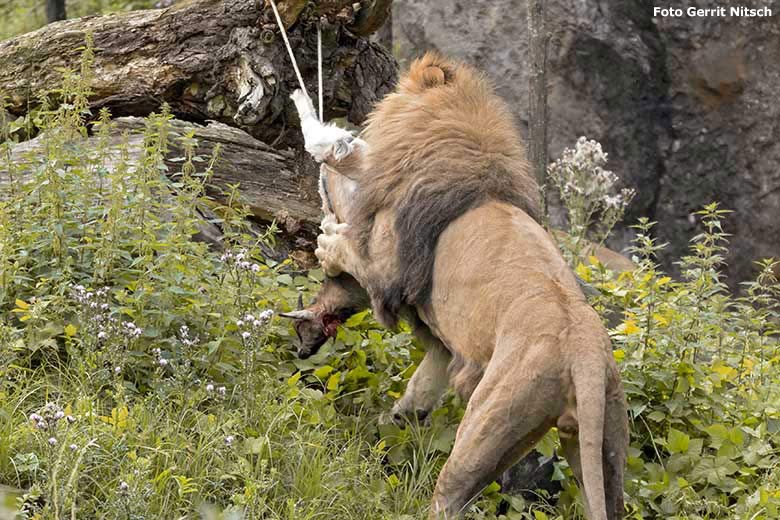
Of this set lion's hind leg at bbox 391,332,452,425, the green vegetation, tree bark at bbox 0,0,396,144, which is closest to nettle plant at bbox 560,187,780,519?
the green vegetation

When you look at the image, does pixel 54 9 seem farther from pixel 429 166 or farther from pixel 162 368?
pixel 429 166

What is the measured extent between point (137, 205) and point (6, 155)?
3.16ft

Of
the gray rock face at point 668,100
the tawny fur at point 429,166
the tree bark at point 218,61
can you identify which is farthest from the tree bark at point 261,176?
the gray rock face at point 668,100

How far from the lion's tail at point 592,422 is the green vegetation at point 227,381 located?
0.87 meters

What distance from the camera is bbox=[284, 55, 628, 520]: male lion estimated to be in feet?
12.0

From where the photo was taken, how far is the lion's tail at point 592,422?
11.4ft

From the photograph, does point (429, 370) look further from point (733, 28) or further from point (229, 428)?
point (733, 28)

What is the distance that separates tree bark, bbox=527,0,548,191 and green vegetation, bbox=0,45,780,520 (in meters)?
1.66

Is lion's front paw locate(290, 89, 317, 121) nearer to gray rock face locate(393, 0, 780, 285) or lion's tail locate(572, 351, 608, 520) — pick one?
lion's tail locate(572, 351, 608, 520)

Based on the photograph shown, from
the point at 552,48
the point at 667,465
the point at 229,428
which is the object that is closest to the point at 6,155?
the point at 229,428

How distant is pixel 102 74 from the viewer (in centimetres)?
622

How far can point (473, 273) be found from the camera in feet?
13.3

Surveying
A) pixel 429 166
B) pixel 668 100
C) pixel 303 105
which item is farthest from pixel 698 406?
pixel 668 100

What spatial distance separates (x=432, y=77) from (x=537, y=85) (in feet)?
7.82
